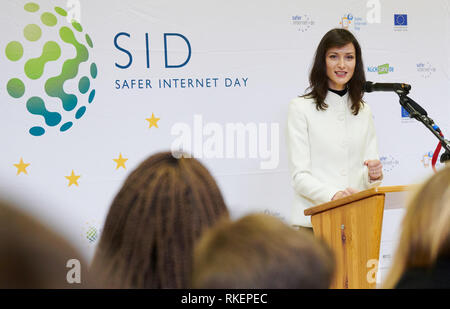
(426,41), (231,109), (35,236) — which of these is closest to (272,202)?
(231,109)

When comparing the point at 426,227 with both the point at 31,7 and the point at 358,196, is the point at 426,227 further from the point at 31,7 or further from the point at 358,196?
the point at 31,7

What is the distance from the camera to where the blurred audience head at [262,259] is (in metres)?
0.86

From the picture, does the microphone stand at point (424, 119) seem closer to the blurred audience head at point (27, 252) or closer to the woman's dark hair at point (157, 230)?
the woman's dark hair at point (157, 230)

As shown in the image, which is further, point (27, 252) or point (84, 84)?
point (84, 84)

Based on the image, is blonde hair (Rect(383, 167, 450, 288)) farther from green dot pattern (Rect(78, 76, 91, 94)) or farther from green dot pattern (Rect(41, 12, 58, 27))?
green dot pattern (Rect(41, 12, 58, 27))

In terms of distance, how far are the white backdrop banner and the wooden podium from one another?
1.48 m

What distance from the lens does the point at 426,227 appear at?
49.6 inches

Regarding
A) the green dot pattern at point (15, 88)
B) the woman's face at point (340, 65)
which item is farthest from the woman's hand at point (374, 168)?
the green dot pattern at point (15, 88)

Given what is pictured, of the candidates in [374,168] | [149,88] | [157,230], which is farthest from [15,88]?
[157,230]

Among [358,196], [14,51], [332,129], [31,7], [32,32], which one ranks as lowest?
[358,196]

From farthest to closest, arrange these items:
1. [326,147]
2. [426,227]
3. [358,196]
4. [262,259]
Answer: [326,147] < [358,196] < [426,227] < [262,259]

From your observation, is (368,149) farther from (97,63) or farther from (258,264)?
(258,264)

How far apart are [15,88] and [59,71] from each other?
1.03 ft
